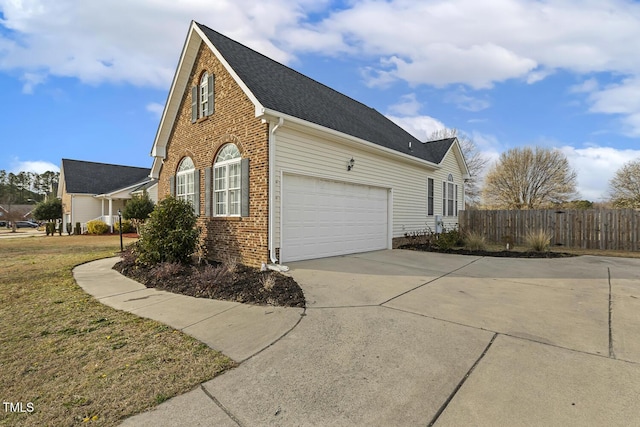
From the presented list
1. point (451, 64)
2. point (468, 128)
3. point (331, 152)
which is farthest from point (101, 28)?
point (468, 128)

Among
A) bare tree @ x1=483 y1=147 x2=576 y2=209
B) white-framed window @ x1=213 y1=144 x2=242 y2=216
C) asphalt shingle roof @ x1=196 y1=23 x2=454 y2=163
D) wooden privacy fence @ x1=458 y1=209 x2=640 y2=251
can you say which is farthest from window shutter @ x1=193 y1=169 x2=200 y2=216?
bare tree @ x1=483 y1=147 x2=576 y2=209

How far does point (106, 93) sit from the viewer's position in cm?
1118

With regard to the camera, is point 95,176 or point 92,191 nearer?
point 92,191

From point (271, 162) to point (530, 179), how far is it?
101 ft

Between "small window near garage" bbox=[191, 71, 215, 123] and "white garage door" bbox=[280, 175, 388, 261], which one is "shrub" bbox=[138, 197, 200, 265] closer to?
"white garage door" bbox=[280, 175, 388, 261]

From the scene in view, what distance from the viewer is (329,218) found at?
9.38 metres

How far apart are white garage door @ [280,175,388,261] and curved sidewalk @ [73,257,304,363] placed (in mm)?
3114

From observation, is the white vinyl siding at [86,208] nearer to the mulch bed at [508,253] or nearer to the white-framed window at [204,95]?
the white-framed window at [204,95]

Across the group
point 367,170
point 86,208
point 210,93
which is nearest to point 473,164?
point 367,170

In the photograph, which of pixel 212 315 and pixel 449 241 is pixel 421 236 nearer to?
pixel 449 241

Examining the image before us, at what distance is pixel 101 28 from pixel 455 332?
37.2 feet

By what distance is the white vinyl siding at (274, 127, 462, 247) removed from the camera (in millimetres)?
8008

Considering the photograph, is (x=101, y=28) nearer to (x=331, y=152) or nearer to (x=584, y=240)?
(x=331, y=152)

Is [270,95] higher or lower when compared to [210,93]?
lower
